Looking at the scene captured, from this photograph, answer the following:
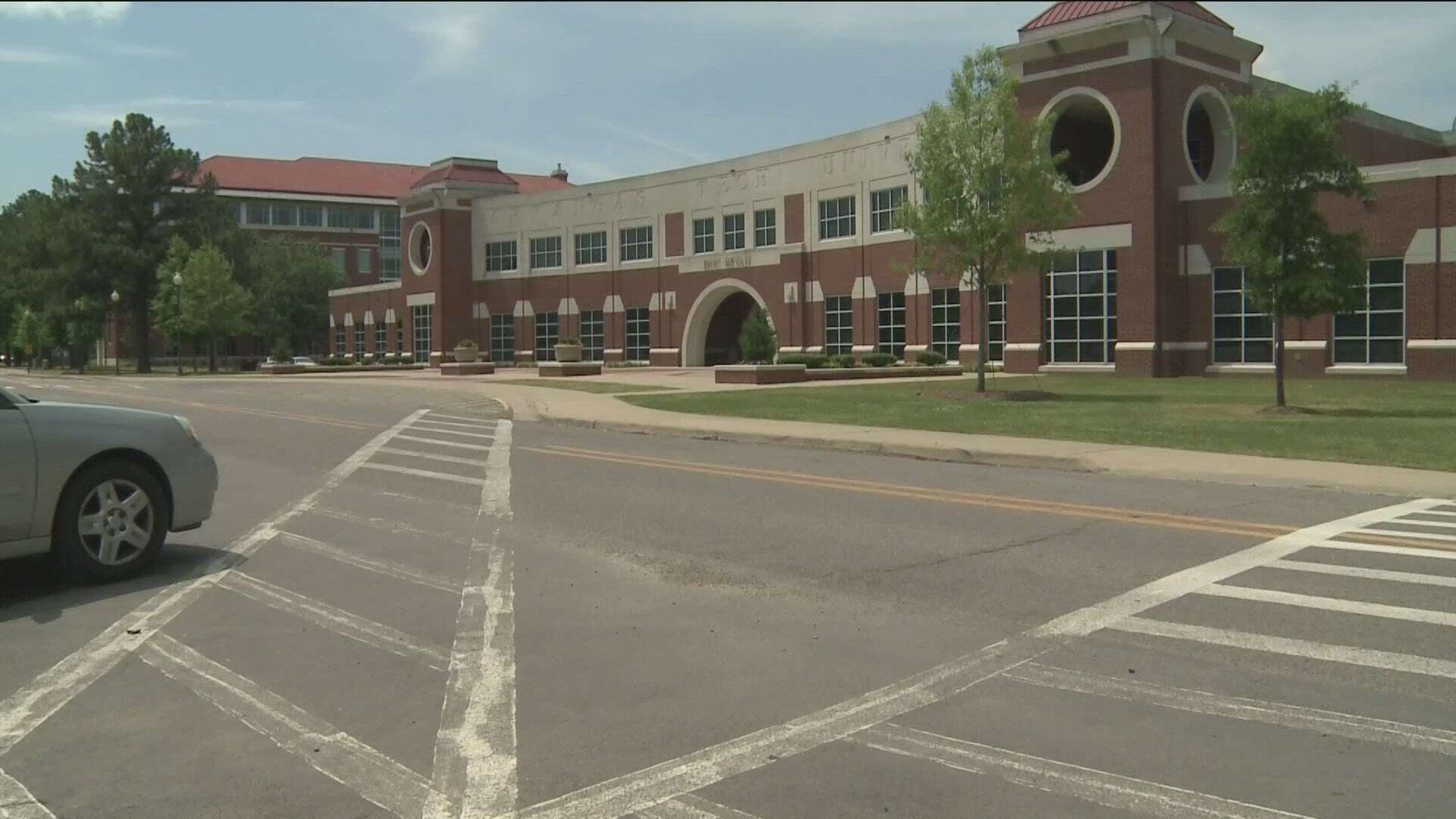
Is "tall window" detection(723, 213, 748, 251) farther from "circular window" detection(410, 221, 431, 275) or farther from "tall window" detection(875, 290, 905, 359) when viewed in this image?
"circular window" detection(410, 221, 431, 275)

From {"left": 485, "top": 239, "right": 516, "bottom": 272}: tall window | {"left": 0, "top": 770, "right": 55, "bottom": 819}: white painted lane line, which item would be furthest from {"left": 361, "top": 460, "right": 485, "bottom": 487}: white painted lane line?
{"left": 485, "top": 239, "right": 516, "bottom": 272}: tall window

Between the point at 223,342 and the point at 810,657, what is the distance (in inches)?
3539

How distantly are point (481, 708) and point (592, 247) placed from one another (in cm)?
6014

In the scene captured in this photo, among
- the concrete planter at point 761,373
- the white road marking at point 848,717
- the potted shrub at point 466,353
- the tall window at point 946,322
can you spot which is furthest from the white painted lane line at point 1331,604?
the potted shrub at point 466,353

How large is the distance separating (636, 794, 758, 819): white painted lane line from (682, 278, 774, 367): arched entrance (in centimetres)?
4982

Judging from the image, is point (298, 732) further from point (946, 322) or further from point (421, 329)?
point (421, 329)

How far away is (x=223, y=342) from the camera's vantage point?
87.9 meters

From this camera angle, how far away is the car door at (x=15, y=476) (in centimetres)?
763

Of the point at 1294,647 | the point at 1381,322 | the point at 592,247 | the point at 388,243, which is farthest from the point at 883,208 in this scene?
the point at 388,243

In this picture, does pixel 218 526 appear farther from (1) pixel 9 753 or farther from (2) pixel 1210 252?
(2) pixel 1210 252

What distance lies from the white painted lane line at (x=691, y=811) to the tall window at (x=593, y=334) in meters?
59.7

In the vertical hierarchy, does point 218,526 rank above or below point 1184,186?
below

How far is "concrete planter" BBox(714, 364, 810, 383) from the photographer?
35812 mm

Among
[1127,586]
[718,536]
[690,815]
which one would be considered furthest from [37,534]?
[1127,586]
